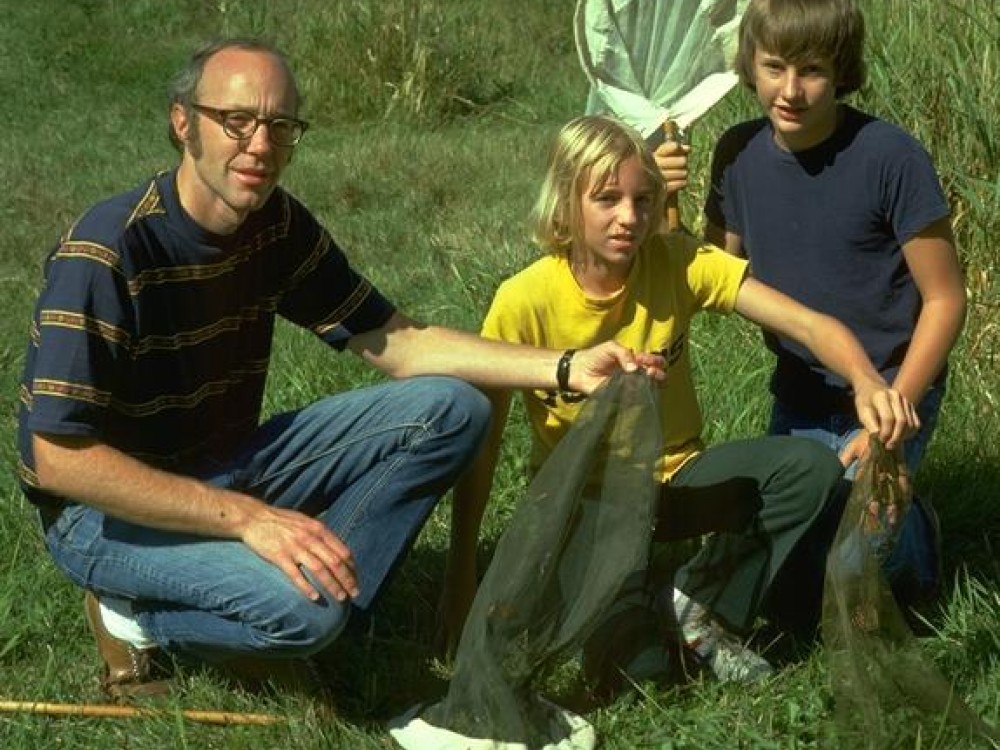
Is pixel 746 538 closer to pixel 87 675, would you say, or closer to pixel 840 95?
pixel 840 95

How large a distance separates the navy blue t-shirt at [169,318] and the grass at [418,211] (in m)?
0.54

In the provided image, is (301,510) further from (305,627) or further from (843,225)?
(843,225)

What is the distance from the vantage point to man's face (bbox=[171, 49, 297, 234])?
349cm

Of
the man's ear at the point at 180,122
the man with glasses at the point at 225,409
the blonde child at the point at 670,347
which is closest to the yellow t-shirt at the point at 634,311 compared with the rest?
the blonde child at the point at 670,347

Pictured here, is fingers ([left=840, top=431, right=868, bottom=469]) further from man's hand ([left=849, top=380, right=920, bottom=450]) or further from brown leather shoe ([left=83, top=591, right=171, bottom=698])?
brown leather shoe ([left=83, top=591, right=171, bottom=698])

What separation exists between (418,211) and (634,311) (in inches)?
175

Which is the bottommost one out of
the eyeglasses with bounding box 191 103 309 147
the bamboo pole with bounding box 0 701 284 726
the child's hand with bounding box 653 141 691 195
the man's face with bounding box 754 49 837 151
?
the bamboo pole with bounding box 0 701 284 726

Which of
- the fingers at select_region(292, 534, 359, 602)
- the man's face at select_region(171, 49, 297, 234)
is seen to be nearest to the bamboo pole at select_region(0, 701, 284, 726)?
the fingers at select_region(292, 534, 359, 602)

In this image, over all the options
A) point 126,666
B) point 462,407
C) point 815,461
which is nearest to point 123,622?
point 126,666

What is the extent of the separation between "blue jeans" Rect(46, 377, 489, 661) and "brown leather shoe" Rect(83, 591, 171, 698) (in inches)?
5.1

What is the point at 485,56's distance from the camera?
35.6 feet

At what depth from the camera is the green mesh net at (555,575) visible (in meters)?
3.41

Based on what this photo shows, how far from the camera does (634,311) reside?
3779mm

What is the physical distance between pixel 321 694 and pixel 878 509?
3.72 feet
